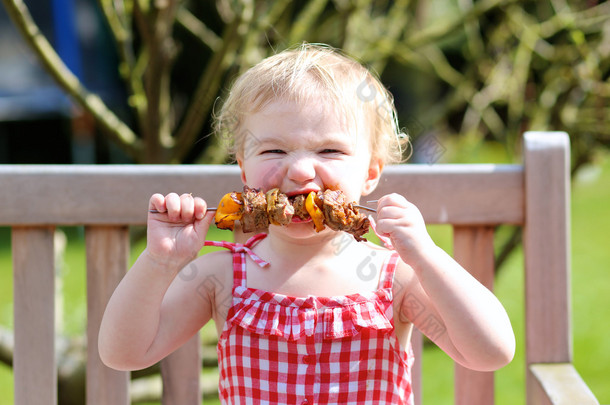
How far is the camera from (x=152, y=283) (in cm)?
129

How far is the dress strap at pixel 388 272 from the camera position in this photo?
55.3 inches

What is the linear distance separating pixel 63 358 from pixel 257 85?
1280 millimetres

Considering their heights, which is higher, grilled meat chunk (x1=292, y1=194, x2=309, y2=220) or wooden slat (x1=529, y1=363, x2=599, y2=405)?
grilled meat chunk (x1=292, y1=194, x2=309, y2=220)

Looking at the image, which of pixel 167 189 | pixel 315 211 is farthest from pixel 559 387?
pixel 167 189

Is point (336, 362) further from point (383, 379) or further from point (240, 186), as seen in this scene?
point (240, 186)

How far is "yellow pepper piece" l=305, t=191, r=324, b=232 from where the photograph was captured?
124 cm

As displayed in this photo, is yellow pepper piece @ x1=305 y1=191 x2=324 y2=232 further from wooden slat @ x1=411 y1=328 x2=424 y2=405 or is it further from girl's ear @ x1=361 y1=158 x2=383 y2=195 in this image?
wooden slat @ x1=411 y1=328 x2=424 y2=405

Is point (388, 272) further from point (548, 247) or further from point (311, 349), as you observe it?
point (548, 247)

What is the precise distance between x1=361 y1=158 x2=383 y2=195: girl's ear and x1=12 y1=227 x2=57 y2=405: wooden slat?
2.36ft

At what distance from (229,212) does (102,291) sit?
448mm

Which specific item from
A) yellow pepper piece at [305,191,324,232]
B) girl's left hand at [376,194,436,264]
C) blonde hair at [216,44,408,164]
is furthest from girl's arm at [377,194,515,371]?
blonde hair at [216,44,408,164]

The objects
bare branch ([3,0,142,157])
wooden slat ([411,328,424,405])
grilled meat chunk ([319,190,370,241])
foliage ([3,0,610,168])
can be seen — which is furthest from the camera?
foliage ([3,0,610,168])

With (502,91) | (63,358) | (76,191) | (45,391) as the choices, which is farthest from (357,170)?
(502,91)

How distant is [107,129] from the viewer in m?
2.16
